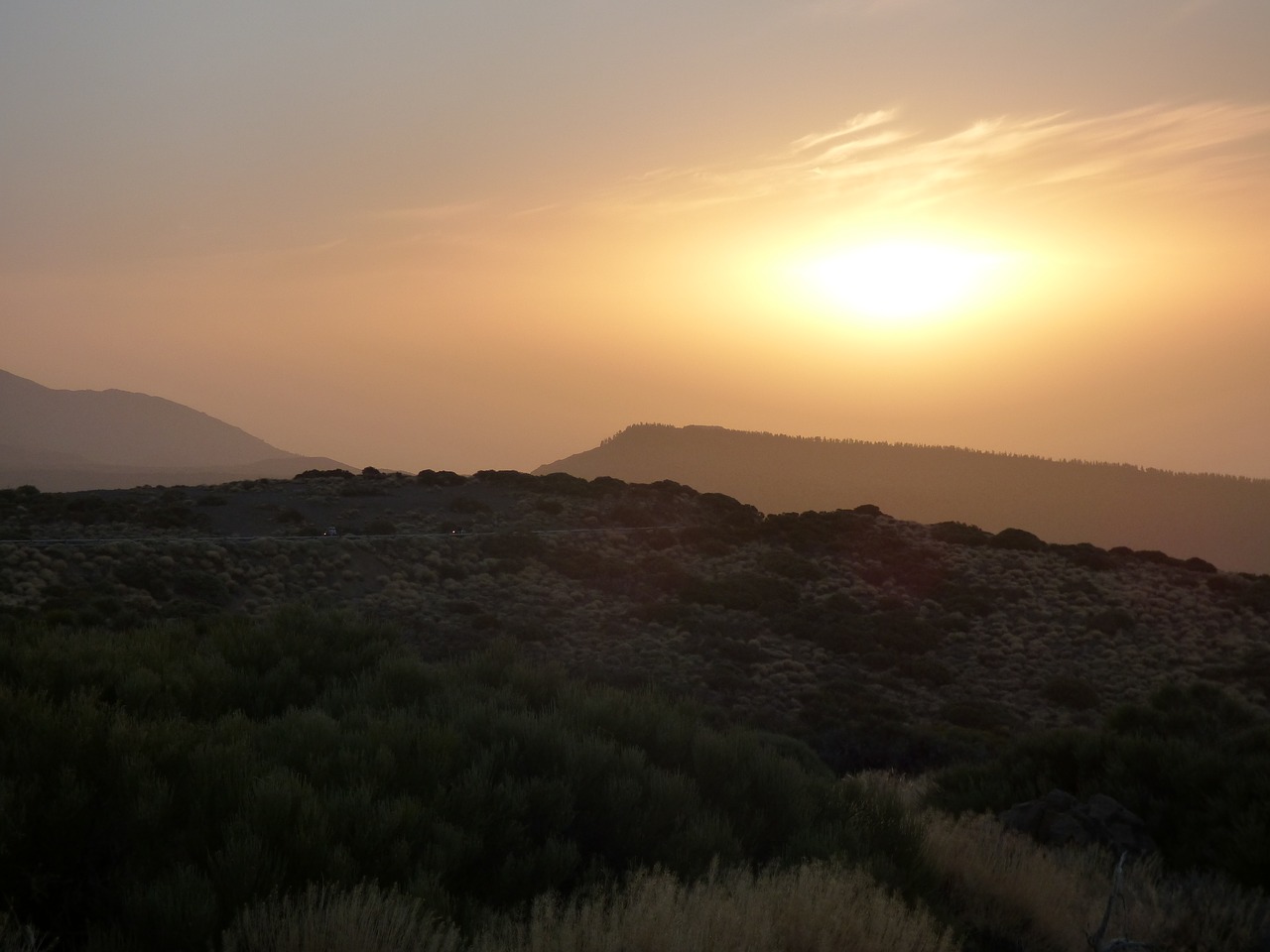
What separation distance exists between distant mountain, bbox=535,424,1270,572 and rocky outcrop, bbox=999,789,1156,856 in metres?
117

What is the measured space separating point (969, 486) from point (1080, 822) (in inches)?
5215

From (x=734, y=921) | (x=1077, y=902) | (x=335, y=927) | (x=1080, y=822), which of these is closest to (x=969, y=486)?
(x=1080, y=822)

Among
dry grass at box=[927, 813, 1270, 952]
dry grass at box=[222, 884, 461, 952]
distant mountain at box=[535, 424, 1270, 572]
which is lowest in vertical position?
dry grass at box=[927, 813, 1270, 952]

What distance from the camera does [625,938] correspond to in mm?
5344

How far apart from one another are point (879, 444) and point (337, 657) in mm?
149489

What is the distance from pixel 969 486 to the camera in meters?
138

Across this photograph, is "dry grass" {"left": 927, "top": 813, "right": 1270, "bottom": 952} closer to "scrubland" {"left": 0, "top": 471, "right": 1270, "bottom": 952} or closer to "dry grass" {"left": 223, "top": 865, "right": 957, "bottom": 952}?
"scrubland" {"left": 0, "top": 471, "right": 1270, "bottom": 952}

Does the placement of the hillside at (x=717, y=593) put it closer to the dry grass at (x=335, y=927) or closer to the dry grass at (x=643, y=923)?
the dry grass at (x=643, y=923)

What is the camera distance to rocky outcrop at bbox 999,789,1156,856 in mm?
10758

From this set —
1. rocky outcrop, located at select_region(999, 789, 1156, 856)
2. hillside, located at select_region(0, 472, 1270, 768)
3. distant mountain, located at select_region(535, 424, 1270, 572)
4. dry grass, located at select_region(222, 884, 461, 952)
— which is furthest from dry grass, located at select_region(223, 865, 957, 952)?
distant mountain, located at select_region(535, 424, 1270, 572)

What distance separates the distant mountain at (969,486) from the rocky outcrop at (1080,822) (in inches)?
4599

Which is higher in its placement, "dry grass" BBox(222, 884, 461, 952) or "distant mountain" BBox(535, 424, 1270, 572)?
"distant mountain" BBox(535, 424, 1270, 572)

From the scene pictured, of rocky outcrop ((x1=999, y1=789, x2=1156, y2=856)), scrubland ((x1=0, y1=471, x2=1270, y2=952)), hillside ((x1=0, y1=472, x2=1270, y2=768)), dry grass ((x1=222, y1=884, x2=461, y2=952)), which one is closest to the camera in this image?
dry grass ((x1=222, y1=884, x2=461, y2=952))

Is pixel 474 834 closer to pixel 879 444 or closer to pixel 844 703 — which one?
pixel 844 703
